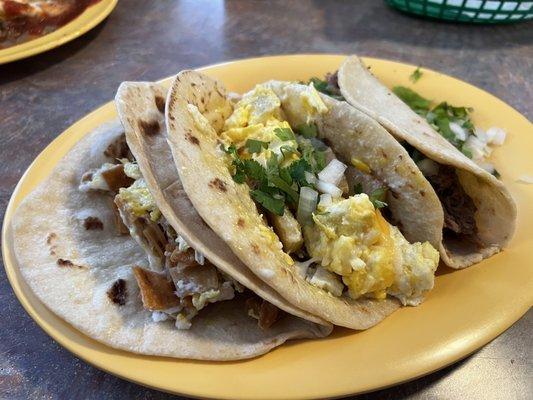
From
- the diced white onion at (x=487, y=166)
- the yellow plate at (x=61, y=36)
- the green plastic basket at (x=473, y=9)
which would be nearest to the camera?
the diced white onion at (x=487, y=166)

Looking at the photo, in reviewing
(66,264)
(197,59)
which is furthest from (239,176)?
(197,59)

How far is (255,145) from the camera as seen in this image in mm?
1709

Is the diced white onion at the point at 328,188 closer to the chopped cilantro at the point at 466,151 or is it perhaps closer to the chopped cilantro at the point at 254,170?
the chopped cilantro at the point at 254,170

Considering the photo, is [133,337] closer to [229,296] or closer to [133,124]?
[229,296]

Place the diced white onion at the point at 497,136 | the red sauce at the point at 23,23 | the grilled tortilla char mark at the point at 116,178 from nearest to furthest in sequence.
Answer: the grilled tortilla char mark at the point at 116,178 → the diced white onion at the point at 497,136 → the red sauce at the point at 23,23

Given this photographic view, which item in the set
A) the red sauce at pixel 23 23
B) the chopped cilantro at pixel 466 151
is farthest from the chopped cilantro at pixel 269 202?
the red sauce at pixel 23 23

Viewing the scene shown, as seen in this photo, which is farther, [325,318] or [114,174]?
[114,174]

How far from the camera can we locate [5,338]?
1652mm

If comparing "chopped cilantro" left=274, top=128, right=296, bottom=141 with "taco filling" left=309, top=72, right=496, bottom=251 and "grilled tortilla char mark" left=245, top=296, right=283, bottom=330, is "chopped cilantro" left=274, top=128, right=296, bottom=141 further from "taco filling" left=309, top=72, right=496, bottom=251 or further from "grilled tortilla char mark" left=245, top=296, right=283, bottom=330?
"grilled tortilla char mark" left=245, top=296, right=283, bottom=330

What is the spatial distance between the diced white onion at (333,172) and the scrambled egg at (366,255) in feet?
0.40

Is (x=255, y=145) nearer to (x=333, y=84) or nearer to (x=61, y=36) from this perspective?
(x=333, y=84)

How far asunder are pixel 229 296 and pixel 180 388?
33 centimetres

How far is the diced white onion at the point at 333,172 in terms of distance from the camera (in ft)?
5.47

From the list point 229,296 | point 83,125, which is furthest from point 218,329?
point 83,125
